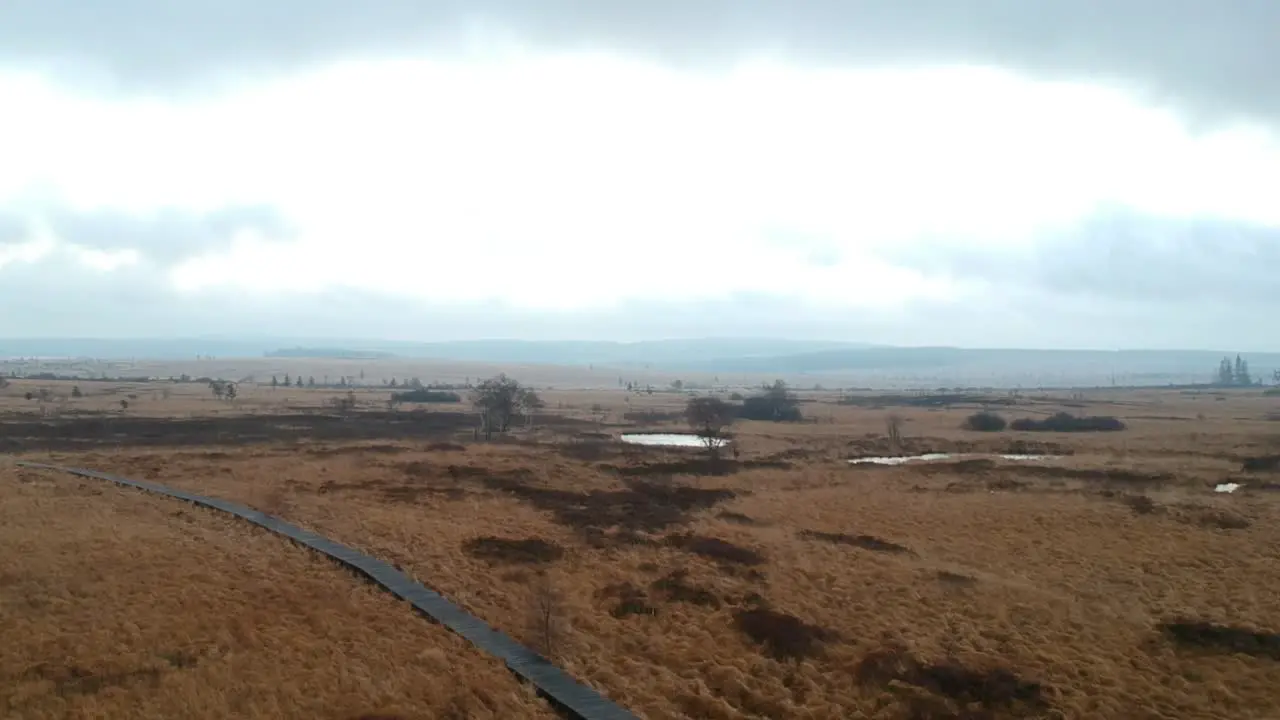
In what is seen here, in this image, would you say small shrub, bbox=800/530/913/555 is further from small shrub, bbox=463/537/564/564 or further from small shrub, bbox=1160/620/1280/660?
small shrub, bbox=463/537/564/564

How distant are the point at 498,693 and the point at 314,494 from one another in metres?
18.5

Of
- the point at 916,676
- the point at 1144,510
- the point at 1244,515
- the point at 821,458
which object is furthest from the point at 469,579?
the point at 821,458

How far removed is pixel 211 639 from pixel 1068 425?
6752cm

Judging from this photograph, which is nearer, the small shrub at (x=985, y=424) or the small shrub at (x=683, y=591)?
the small shrub at (x=683, y=591)

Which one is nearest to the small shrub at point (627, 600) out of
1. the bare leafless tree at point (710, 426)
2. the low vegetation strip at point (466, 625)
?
the low vegetation strip at point (466, 625)

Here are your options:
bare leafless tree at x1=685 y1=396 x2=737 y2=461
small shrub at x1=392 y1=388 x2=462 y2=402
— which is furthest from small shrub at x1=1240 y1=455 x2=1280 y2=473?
small shrub at x1=392 y1=388 x2=462 y2=402

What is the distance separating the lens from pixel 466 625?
14477mm

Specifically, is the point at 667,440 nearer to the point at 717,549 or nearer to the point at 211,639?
the point at 717,549

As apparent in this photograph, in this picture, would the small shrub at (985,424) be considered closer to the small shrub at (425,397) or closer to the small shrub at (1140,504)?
the small shrub at (1140,504)

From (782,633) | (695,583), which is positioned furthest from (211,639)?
(782,633)

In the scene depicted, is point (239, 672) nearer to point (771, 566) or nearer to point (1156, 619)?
point (771, 566)

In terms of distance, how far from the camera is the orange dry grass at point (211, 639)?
11.4 metres

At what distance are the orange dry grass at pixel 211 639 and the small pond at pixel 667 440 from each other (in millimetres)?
36598

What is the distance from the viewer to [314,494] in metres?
27.9
